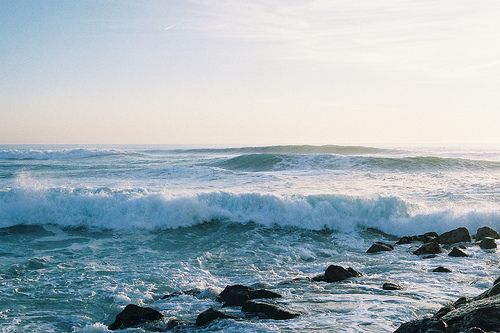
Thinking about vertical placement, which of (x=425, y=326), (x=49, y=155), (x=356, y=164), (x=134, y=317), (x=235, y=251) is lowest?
(x=235, y=251)

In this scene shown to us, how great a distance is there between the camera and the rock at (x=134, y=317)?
4906 mm

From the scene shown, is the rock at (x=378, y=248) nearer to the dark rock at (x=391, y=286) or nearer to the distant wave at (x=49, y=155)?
the dark rock at (x=391, y=286)

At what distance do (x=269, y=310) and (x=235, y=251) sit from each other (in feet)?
13.9

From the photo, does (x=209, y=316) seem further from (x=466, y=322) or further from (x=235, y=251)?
(x=235, y=251)

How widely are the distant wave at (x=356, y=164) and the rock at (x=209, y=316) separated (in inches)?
802

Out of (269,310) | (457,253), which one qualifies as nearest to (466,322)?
(269,310)

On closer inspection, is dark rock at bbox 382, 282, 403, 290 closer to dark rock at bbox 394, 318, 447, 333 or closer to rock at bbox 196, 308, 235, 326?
dark rock at bbox 394, 318, 447, 333

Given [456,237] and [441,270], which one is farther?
[456,237]

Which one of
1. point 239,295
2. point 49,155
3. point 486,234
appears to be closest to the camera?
point 239,295

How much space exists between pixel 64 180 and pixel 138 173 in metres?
4.64

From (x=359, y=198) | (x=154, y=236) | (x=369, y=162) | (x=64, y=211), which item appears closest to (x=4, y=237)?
(x=64, y=211)

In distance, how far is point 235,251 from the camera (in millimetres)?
9102

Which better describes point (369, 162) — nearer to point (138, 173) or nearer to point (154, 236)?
point (138, 173)

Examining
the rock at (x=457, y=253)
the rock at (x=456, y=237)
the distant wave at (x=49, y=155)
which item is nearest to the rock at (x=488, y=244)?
the rock at (x=456, y=237)
